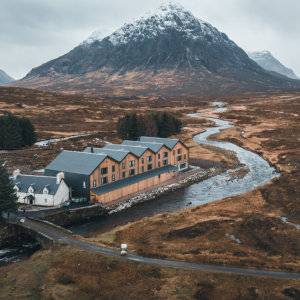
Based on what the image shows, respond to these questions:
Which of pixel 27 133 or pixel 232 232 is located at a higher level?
pixel 27 133

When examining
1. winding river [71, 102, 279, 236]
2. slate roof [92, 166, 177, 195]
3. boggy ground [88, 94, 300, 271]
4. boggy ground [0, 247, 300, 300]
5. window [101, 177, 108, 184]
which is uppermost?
window [101, 177, 108, 184]

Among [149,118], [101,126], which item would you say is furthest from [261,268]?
[101,126]

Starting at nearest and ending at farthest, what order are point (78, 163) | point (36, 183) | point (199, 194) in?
point (36, 183) < point (78, 163) < point (199, 194)

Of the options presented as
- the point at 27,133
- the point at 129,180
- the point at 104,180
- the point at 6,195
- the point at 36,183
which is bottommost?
the point at 129,180

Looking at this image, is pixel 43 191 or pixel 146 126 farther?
pixel 146 126

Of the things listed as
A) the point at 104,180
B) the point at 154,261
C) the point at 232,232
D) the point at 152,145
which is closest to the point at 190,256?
the point at 154,261

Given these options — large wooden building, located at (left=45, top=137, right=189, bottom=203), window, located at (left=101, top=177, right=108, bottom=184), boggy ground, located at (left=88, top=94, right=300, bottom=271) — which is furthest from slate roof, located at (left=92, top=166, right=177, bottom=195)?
→ boggy ground, located at (left=88, top=94, right=300, bottom=271)

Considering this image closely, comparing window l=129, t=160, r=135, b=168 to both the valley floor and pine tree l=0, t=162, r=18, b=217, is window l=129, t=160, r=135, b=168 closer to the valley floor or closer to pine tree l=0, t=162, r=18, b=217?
the valley floor

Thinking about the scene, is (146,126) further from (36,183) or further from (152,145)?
(36,183)
